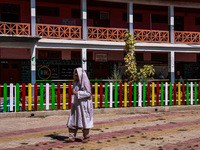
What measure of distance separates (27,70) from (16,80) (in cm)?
100

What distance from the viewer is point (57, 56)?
72.8 ft

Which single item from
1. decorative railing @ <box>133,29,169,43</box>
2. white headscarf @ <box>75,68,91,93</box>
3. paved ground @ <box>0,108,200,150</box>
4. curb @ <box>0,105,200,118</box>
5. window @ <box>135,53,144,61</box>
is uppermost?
decorative railing @ <box>133,29,169,43</box>

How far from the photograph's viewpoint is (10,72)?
21094 mm

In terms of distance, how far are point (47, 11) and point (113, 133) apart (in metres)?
15.1

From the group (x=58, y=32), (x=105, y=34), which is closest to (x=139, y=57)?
(x=105, y=34)

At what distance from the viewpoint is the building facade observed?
1836 centimetres

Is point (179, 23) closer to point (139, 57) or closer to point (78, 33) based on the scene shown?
point (139, 57)

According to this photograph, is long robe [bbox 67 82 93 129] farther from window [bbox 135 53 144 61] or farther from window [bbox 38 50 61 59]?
window [bbox 135 53 144 61]

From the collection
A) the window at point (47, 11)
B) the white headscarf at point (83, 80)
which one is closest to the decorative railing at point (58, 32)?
the window at point (47, 11)

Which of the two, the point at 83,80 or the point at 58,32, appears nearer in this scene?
the point at 83,80

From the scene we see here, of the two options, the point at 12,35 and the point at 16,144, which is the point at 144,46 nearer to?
the point at 12,35

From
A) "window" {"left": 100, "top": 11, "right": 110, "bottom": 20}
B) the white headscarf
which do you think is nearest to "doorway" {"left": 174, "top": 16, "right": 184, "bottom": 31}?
"window" {"left": 100, "top": 11, "right": 110, "bottom": 20}

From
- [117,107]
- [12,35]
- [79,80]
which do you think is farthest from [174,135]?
[12,35]

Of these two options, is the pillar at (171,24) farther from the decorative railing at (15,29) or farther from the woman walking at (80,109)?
the woman walking at (80,109)
